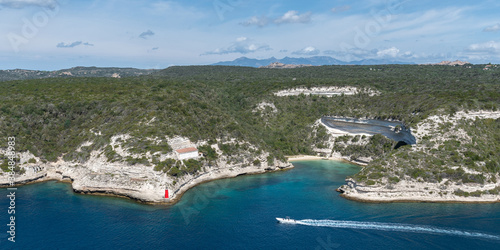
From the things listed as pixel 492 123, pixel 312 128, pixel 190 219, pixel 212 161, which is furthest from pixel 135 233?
pixel 492 123

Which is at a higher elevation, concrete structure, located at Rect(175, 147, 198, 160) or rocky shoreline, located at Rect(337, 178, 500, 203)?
concrete structure, located at Rect(175, 147, 198, 160)

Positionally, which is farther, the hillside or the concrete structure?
the concrete structure

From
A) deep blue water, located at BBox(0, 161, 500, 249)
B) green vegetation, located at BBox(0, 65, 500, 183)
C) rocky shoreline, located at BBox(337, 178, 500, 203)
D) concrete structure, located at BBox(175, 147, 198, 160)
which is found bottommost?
deep blue water, located at BBox(0, 161, 500, 249)

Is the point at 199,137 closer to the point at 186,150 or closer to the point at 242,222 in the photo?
the point at 186,150

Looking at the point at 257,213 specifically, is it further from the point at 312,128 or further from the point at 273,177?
the point at 312,128

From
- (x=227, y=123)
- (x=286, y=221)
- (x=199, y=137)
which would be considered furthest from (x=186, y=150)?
(x=286, y=221)

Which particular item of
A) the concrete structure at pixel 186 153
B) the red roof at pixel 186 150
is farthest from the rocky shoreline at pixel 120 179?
the red roof at pixel 186 150

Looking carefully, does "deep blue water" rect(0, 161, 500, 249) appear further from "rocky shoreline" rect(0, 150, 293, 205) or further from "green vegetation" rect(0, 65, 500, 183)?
"green vegetation" rect(0, 65, 500, 183)

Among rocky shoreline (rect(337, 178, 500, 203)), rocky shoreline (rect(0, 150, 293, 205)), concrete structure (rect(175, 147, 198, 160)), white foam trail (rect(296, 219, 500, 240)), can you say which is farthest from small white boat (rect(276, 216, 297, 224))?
concrete structure (rect(175, 147, 198, 160))
